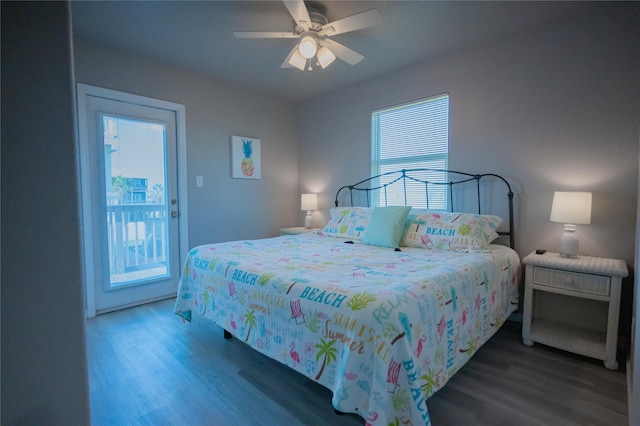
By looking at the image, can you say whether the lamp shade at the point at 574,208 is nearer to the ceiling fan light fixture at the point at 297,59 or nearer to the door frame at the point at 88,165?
the ceiling fan light fixture at the point at 297,59

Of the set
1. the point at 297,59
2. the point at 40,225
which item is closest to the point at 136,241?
the point at 297,59

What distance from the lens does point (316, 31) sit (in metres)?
2.19

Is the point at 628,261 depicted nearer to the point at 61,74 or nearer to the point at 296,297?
the point at 296,297

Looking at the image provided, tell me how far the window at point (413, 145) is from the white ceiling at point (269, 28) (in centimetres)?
48

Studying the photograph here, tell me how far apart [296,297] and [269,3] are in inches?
79.2

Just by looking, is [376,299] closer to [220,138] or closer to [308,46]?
[308,46]

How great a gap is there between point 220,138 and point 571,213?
11.3 ft

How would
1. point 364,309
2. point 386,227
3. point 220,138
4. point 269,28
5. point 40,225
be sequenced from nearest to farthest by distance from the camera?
1. point 40,225
2. point 364,309
3. point 269,28
4. point 386,227
5. point 220,138

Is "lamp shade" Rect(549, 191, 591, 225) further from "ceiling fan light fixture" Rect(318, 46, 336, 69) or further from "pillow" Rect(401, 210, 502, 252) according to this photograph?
"ceiling fan light fixture" Rect(318, 46, 336, 69)

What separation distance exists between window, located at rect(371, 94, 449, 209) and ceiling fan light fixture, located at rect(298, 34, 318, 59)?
4.77 feet

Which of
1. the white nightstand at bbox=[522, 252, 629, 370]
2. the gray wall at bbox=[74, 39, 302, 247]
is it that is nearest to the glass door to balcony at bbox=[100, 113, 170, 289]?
the gray wall at bbox=[74, 39, 302, 247]

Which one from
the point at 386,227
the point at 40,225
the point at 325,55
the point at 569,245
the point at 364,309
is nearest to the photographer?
the point at 40,225

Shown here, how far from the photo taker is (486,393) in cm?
168

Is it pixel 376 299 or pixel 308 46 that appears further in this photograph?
pixel 308 46
